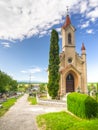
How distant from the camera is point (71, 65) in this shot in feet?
149

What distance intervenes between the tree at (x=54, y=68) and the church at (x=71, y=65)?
14.7 feet

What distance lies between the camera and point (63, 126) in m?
15.4

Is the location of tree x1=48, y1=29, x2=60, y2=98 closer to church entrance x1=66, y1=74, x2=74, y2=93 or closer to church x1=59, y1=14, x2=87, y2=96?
church x1=59, y1=14, x2=87, y2=96

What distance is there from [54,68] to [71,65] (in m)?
6.45

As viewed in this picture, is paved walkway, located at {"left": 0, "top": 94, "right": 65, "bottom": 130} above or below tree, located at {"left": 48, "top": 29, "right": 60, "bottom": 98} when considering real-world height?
below

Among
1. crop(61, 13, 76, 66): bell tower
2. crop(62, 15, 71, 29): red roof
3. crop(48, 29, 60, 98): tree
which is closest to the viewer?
crop(48, 29, 60, 98): tree

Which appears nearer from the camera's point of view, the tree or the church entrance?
the tree

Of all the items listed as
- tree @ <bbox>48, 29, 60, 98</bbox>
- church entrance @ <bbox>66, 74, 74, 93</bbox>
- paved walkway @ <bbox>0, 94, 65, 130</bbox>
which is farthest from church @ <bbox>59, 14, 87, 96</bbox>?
paved walkway @ <bbox>0, 94, 65, 130</bbox>

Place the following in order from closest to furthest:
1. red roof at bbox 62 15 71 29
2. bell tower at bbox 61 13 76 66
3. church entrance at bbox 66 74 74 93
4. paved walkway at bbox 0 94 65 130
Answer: paved walkway at bbox 0 94 65 130
church entrance at bbox 66 74 74 93
bell tower at bbox 61 13 76 66
red roof at bbox 62 15 71 29

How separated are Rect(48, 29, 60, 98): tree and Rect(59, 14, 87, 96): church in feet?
14.7

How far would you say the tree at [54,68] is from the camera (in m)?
39.9

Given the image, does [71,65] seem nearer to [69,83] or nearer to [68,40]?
[69,83]

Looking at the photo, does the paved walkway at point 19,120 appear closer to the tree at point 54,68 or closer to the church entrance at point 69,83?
the tree at point 54,68

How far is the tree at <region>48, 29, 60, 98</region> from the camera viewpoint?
39.9 m
